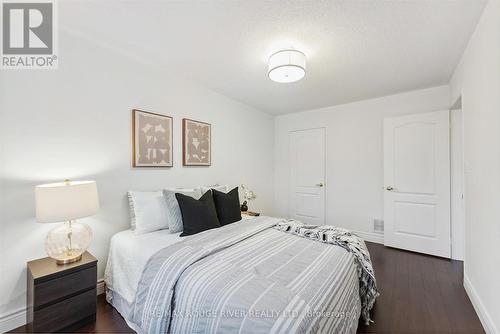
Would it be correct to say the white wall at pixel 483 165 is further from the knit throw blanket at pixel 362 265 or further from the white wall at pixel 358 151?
the white wall at pixel 358 151

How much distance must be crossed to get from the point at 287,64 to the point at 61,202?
6.86ft

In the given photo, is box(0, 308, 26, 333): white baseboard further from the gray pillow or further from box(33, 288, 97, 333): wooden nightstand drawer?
the gray pillow

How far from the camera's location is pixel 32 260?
170 centimetres

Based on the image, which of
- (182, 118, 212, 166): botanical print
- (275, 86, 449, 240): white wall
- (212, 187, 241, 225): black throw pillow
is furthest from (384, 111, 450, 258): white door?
(182, 118, 212, 166): botanical print

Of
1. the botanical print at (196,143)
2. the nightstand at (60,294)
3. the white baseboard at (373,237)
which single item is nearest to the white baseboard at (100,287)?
the nightstand at (60,294)

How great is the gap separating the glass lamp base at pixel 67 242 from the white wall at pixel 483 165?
9.76 ft

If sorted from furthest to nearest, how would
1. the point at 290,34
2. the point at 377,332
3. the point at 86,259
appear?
the point at 290,34 → the point at 86,259 → the point at 377,332

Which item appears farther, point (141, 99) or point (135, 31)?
point (141, 99)

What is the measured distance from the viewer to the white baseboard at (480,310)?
154 cm

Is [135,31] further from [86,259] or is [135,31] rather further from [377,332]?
[377,332]

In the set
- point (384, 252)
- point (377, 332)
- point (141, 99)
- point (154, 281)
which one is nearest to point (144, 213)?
point (154, 281)

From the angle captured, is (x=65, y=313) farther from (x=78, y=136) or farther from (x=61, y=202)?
(x=78, y=136)

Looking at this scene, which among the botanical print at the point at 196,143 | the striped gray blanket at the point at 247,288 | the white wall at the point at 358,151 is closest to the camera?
the striped gray blanket at the point at 247,288

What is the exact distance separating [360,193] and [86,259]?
375 centimetres
